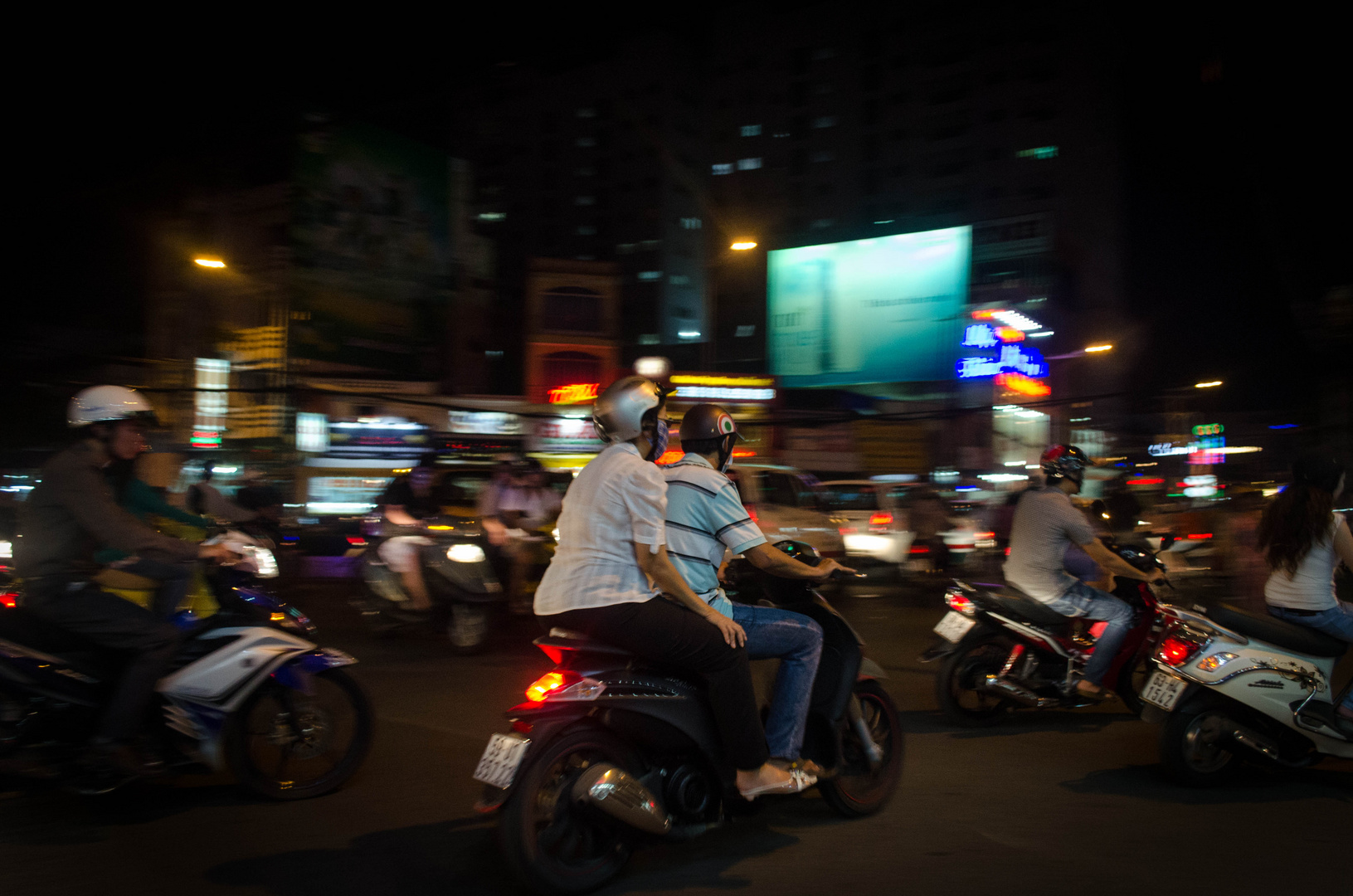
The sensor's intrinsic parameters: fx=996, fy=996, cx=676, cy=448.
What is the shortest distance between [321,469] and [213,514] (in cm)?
1894

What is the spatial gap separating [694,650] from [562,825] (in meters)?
0.78

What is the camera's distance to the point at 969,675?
644 cm

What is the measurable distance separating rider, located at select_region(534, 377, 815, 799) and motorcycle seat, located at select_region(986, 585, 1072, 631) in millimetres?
3076

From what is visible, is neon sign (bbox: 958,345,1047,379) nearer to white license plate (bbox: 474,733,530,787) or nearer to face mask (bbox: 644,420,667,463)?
face mask (bbox: 644,420,667,463)

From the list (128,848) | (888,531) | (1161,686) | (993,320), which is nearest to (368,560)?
(128,848)

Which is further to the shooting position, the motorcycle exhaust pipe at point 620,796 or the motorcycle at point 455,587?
the motorcycle at point 455,587

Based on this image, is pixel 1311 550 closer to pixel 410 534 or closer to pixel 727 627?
pixel 727 627

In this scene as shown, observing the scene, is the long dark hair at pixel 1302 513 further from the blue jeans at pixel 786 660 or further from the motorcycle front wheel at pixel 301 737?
the motorcycle front wheel at pixel 301 737

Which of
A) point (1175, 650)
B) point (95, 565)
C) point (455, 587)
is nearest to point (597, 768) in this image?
point (95, 565)

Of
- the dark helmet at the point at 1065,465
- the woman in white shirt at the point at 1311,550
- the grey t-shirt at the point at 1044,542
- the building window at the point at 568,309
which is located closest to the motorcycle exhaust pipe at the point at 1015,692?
the grey t-shirt at the point at 1044,542

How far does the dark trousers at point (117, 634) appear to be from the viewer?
434cm

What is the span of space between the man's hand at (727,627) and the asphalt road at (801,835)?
903 millimetres

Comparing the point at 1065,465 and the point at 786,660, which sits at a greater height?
the point at 1065,465

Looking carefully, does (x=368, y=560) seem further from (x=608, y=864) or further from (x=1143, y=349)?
(x=1143, y=349)
